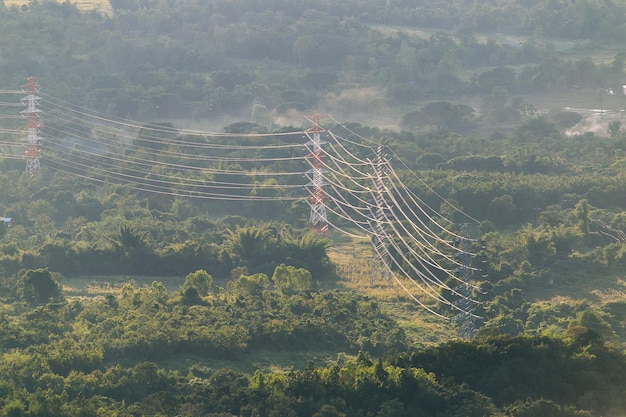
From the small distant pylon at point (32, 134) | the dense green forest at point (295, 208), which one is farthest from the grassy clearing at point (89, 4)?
the small distant pylon at point (32, 134)

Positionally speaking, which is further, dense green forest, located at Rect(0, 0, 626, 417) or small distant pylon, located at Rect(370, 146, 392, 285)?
small distant pylon, located at Rect(370, 146, 392, 285)

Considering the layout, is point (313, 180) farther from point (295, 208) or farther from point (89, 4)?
point (89, 4)

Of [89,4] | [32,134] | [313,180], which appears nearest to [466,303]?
[313,180]

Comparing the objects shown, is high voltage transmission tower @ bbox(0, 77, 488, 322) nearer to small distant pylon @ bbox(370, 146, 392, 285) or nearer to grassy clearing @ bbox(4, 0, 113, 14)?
small distant pylon @ bbox(370, 146, 392, 285)

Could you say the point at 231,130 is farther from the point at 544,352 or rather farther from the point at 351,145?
the point at 544,352

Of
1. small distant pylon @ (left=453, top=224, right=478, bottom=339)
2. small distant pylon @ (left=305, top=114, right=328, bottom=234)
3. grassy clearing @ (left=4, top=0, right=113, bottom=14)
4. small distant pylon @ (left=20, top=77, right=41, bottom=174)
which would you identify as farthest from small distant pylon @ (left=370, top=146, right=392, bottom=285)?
grassy clearing @ (left=4, top=0, right=113, bottom=14)

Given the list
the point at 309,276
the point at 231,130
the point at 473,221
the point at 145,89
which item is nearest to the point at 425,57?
the point at 145,89

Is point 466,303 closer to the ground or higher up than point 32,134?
closer to the ground

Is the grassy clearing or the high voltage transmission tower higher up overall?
the grassy clearing
